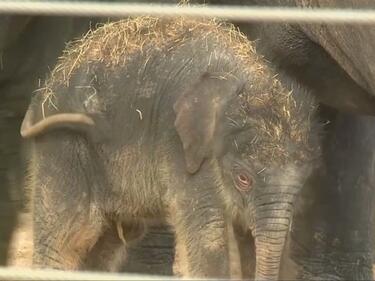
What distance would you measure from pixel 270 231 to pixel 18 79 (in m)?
0.92

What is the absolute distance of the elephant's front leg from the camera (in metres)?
1.95

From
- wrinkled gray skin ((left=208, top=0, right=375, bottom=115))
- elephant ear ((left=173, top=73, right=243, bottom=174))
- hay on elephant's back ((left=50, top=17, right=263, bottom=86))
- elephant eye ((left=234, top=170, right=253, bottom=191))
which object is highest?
wrinkled gray skin ((left=208, top=0, right=375, bottom=115))

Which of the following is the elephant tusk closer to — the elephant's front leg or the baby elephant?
the baby elephant

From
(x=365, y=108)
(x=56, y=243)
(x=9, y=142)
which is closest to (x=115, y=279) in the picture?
(x=56, y=243)

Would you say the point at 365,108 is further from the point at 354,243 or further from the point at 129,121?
the point at 129,121

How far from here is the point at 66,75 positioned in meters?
2.08

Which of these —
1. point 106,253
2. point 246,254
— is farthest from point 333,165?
point 106,253

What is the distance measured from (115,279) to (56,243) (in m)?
1.02

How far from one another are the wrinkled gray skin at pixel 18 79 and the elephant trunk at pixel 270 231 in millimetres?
842

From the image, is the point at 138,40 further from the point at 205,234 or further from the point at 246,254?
the point at 246,254

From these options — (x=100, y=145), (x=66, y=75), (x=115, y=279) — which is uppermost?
Result: (x=66, y=75)

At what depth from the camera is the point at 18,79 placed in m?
2.61

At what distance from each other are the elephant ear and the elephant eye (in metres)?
0.06

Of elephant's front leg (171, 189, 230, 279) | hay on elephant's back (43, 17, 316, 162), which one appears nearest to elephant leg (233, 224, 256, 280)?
elephant's front leg (171, 189, 230, 279)
